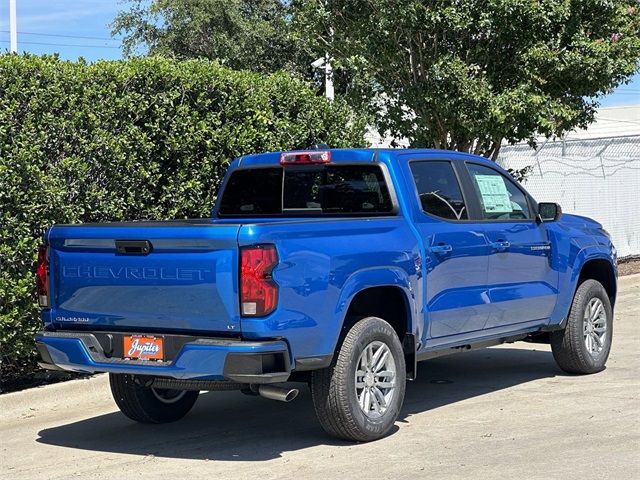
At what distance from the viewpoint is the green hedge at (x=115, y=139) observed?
8539 mm

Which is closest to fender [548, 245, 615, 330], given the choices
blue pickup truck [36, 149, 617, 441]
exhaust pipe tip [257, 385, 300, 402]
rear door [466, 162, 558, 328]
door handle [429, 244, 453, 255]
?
blue pickup truck [36, 149, 617, 441]

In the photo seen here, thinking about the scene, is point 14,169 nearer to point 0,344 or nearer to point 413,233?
point 0,344

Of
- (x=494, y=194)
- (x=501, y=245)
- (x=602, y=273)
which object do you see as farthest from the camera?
(x=602, y=273)

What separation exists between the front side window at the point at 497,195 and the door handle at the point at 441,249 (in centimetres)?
77

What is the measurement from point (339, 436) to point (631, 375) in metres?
3.52

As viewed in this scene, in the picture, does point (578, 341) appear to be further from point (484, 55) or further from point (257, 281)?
point (484, 55)

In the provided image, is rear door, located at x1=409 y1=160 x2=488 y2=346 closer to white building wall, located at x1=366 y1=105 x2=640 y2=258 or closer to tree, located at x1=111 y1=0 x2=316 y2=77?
white building wall, located at x1=366 y1=105 x2=640 y2=258

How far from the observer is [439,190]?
8062 mm

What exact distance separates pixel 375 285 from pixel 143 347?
1.52 meters

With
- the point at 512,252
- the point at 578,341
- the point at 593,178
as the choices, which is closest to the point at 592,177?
the point at 593,178

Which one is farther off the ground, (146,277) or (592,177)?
(592,177)

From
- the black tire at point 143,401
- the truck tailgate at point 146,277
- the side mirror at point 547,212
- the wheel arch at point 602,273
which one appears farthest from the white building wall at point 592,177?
the truck tailgate at point 146,277

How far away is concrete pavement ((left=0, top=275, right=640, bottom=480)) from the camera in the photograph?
21.1 feet

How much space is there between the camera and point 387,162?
7.75 meters
